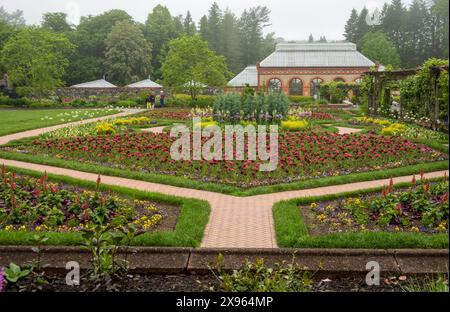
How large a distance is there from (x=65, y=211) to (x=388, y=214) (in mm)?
4006

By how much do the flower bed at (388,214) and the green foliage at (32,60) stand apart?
101ft

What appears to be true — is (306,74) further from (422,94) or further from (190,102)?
(422,94)

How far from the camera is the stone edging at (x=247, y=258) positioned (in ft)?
13.3

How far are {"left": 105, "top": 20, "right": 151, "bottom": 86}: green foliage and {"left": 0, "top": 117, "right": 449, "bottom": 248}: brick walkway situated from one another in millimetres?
33835

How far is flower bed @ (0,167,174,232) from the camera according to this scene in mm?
5461

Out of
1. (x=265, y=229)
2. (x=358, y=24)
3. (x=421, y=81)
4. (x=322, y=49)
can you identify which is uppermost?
(x=358, y=24)

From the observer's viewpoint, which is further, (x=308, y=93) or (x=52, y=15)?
(x=52, y=15)

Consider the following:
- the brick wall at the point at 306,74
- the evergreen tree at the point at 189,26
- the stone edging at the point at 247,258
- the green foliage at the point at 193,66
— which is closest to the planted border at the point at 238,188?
the stone edging at the point at 247,258

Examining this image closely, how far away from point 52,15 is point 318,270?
144 ft

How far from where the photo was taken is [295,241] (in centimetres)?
492

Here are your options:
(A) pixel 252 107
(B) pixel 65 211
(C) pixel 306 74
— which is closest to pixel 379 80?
(A) pixel 252 107
